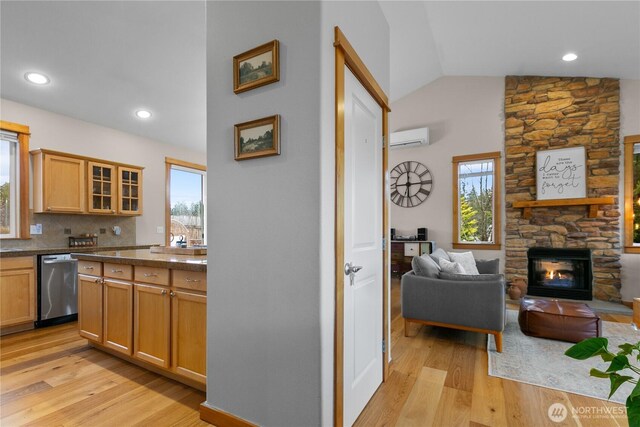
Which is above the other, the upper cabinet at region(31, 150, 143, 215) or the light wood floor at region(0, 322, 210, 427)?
the upper cabinet at region(31, 150, 143, 215)

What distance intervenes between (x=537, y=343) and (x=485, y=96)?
409 centimetres

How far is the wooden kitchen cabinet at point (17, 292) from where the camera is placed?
3.24 metres

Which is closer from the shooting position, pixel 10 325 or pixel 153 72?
pixel 10 325

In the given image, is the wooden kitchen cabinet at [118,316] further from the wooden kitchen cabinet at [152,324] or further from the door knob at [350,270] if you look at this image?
the door knob at [350,270]

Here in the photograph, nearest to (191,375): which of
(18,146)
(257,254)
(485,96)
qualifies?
(257,254)

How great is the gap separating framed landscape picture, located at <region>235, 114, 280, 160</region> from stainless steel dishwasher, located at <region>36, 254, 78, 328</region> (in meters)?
3.18

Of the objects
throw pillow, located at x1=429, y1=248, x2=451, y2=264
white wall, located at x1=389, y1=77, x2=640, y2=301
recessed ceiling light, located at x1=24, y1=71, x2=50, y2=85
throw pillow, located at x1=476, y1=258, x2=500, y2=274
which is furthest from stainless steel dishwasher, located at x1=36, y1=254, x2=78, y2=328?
white wall, located at x1=389, y1=77, x2=640, y2=301

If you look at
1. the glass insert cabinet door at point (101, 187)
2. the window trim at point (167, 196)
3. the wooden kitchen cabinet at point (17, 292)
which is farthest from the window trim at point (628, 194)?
the wooden kitchen cabinet at point (17, 292)

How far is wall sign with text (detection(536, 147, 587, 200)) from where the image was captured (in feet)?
15.6

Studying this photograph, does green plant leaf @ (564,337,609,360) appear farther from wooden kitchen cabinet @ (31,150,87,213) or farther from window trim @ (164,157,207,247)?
window trim @ (164,157,207,247)

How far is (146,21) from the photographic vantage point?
2895 millimetres

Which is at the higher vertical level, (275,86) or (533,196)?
(275,86)

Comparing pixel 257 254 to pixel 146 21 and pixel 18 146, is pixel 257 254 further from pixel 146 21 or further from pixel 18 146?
pixel 18 146

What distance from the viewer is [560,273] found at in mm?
4879
